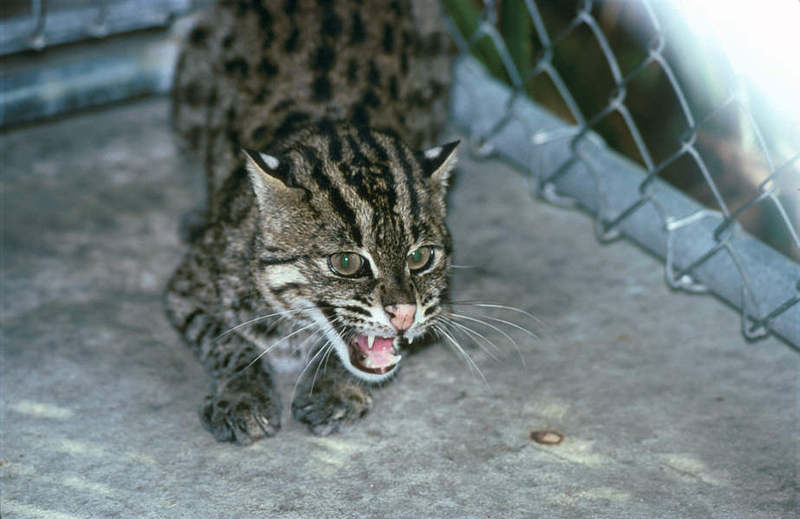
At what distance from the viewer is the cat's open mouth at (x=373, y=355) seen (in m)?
3.61

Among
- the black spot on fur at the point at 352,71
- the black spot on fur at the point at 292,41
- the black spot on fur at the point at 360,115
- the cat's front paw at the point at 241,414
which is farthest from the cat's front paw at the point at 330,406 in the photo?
the black spot on fur at the point at 292,41

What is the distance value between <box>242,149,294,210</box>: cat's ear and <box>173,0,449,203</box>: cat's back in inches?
25.2

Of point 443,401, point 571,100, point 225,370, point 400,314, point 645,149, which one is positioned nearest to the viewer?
point 400,314

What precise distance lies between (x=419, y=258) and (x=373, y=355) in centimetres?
42

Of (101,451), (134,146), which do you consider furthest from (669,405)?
(134,146)

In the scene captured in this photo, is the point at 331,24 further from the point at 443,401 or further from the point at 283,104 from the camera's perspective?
the point at 443,401

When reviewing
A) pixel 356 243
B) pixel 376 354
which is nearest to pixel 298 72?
pixel 356 243

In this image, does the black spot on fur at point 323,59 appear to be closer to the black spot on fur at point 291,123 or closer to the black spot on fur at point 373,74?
the black spot on fur at point 373,74

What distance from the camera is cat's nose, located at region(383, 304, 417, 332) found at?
3453mm

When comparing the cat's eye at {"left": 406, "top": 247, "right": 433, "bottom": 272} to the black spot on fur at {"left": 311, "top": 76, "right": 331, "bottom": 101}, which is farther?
the black spot on fur at {"left": 311, "top": 76, "right": 331, "bottom": 101}

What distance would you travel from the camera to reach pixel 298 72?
4621 mm

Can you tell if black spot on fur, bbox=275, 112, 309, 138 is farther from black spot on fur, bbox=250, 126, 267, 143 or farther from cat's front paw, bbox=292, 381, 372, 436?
cat's front paw, bbox=292, 381, 372, 436

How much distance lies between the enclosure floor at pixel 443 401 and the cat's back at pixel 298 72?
0.62 m

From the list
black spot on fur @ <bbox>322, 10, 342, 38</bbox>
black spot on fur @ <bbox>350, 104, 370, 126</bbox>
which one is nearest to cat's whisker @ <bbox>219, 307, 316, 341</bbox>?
black spot on fur @ <bbox>350, 104, 370, 126</bbox>
